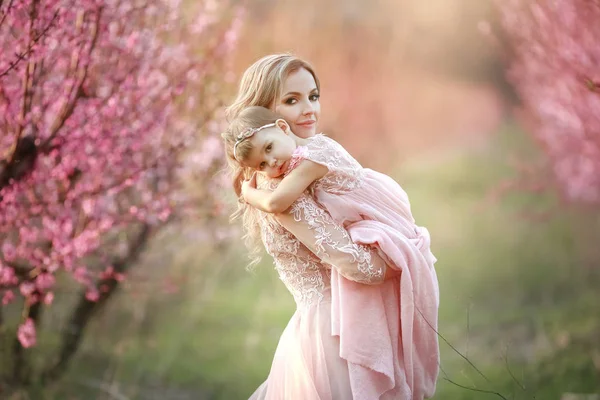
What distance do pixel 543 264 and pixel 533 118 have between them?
128 centimetres

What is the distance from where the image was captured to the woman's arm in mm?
1933

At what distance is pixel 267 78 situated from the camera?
208cm

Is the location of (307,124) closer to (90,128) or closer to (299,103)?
(299,103)

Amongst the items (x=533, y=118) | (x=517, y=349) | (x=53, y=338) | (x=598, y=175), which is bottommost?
(x=517, y=349)

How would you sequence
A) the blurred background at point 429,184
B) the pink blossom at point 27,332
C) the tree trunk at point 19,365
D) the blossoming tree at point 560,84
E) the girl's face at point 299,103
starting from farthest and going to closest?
the blurred background at point 429,184 < the blossoming tree at point 560,84 < the tree trunk at point 19,365 < the pink blossom at point 27,332 < the girl's face at point 299,103

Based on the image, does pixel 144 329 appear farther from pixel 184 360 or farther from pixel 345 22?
pixel 345 22

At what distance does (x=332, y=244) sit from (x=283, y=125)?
340 millimetres

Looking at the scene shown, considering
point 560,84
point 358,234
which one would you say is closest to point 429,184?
point 560,84

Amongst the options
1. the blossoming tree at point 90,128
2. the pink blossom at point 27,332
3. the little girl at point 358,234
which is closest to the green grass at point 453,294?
the blossoming tree at point 90,128

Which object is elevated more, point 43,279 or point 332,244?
point 332,244

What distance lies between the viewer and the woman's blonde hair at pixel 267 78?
2.08 meters

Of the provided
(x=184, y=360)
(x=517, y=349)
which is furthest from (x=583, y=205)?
(x=184, y=360)

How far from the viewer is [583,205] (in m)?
6.77

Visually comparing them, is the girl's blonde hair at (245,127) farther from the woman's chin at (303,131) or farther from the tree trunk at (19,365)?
the tree trunk at (19,365)
